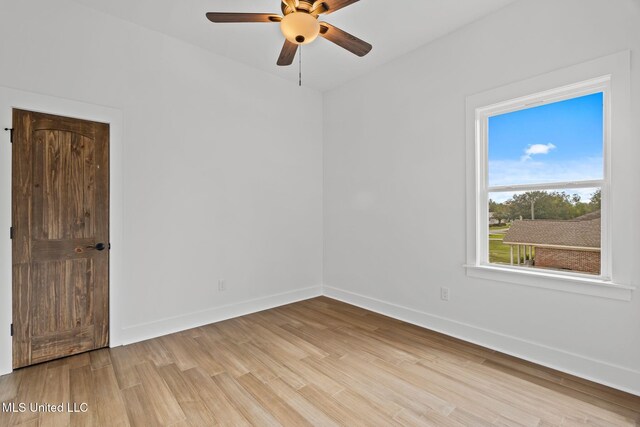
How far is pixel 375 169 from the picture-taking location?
401cm

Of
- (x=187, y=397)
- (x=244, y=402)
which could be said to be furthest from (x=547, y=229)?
(x=187, y=397)

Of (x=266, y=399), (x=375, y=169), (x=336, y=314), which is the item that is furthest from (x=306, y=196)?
(x=266, y=399)

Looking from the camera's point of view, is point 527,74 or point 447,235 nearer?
point 527,74

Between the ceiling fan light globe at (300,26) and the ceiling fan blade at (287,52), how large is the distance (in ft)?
0.82

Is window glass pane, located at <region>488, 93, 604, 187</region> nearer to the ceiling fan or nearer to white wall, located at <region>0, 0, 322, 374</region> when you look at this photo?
the ceiling fan

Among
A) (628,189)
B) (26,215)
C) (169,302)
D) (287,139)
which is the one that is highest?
(287,139)

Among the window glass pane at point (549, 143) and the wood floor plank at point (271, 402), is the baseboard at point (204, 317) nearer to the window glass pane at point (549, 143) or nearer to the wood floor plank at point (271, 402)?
the wood floor plank at point (271, 402)

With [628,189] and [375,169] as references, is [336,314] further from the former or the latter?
[628,189]

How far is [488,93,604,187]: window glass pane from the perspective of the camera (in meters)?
2.45

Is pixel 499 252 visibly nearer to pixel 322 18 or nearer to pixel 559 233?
pixel 559 233

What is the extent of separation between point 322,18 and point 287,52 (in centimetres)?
80

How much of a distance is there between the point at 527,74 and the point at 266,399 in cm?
332

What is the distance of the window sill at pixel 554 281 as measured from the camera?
2254mm

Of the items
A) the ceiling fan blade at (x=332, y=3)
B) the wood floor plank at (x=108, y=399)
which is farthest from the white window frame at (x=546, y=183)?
the wood floor plank at (x=108, y=399)
